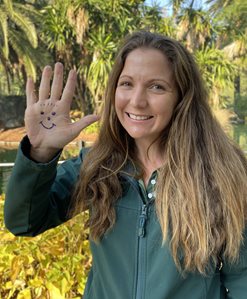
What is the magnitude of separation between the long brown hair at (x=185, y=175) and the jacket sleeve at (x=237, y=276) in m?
0.04

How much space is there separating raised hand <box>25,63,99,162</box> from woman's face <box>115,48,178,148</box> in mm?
132

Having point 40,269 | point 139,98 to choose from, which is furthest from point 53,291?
point 139,98

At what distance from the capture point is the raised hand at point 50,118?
3.68 ft

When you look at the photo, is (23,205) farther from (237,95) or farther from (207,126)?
(237,95)

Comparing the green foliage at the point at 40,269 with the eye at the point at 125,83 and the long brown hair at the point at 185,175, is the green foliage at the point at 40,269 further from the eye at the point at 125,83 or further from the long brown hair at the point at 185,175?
the eye at the point at 125,83

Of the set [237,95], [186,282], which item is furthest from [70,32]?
[186,282]

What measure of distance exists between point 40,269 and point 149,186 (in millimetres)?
852

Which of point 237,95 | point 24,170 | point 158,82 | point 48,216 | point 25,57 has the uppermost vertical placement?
point 158,82

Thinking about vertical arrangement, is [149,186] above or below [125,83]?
below

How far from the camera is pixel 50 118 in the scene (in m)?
1.18

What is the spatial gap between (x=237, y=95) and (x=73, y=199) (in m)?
24.0

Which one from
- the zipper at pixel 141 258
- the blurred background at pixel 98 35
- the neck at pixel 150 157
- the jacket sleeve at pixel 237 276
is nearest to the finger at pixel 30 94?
the neck at pixel 150 157

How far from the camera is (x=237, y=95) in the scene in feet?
78.3

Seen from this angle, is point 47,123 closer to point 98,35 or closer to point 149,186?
point 149,186
